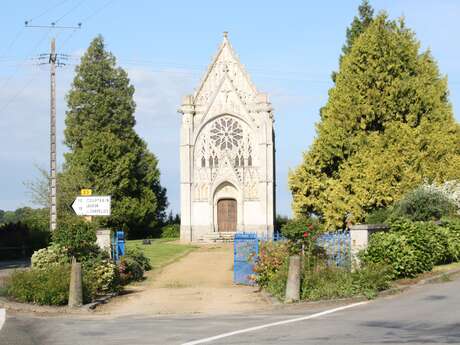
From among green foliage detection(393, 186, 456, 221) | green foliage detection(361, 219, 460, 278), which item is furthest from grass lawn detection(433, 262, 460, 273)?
green foliage detection(393, 186, 456, 221)

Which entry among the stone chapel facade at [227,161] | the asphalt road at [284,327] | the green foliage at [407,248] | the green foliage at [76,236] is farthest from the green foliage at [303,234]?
the stone chapel facade at [227,161]

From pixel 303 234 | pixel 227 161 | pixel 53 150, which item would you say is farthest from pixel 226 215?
pixel 303 234

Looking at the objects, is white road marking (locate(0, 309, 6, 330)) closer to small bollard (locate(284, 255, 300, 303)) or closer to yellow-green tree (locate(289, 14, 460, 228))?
small bollard (locate(284, 255, 300, 303))

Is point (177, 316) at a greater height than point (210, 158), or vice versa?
point (210, 158)

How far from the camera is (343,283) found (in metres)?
18.5

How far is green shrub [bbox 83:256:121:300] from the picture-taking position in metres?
20.6

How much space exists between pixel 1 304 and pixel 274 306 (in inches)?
250

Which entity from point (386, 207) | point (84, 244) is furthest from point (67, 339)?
point (386, 207)

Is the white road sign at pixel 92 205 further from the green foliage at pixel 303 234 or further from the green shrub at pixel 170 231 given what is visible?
the green shrub at pixel 170 231

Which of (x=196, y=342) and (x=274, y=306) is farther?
(x=274, y=306)

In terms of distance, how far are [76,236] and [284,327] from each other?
936 centimetres

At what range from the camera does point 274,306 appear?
59.3 ft

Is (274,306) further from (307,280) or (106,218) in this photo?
(106,218)

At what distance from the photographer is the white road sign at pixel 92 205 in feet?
80.9
